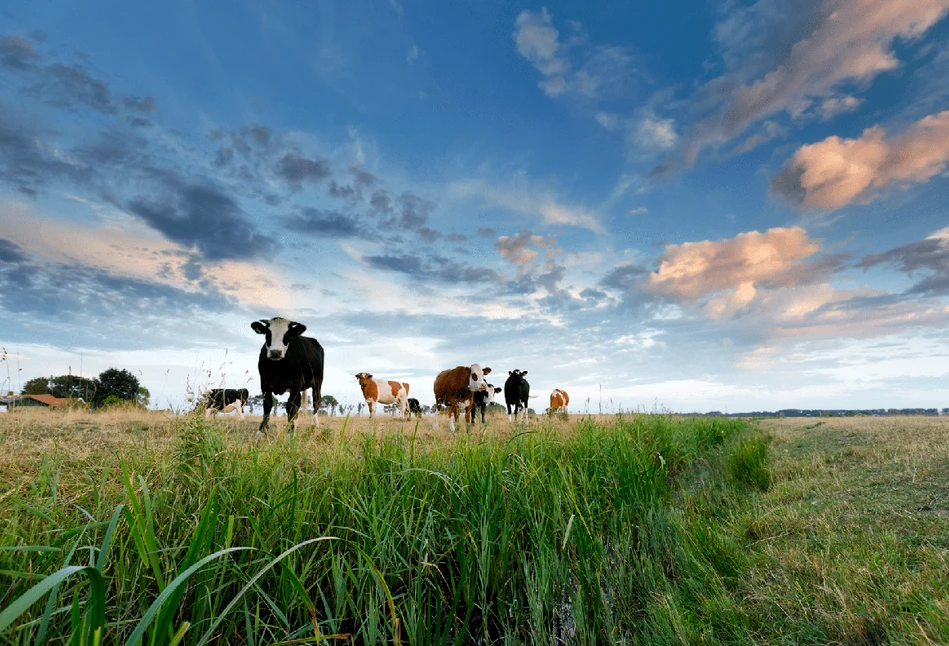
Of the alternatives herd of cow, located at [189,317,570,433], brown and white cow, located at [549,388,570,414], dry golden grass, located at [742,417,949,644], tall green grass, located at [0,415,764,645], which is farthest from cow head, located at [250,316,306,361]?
brown and white cow, located at [549,388,570,414]

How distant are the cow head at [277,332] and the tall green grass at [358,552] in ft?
21.5

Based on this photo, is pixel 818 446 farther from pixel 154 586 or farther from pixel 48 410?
pixel 48 410

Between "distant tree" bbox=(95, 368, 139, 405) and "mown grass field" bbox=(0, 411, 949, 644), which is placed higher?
"distant tree" bbox=(95, 368, 139, 405)

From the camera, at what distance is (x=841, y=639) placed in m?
1.99

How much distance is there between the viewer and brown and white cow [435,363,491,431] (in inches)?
608

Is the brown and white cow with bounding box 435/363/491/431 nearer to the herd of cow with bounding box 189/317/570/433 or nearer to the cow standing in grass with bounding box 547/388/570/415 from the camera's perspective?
the herd of cow with bounding box 189/317/570/433

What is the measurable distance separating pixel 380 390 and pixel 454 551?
69.5 ft

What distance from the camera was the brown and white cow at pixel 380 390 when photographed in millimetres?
23312

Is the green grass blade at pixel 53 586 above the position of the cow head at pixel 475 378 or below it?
below

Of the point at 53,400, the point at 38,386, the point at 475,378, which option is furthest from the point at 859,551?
the point at 38,386

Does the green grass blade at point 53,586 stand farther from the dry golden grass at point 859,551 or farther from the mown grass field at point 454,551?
the dry golden grass at point 859,551

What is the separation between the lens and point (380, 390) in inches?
965

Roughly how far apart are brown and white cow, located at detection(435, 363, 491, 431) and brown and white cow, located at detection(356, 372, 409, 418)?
6.83 metres

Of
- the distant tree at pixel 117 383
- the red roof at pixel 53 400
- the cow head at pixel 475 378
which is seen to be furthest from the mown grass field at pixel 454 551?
the distant tree at pixel 117 383
